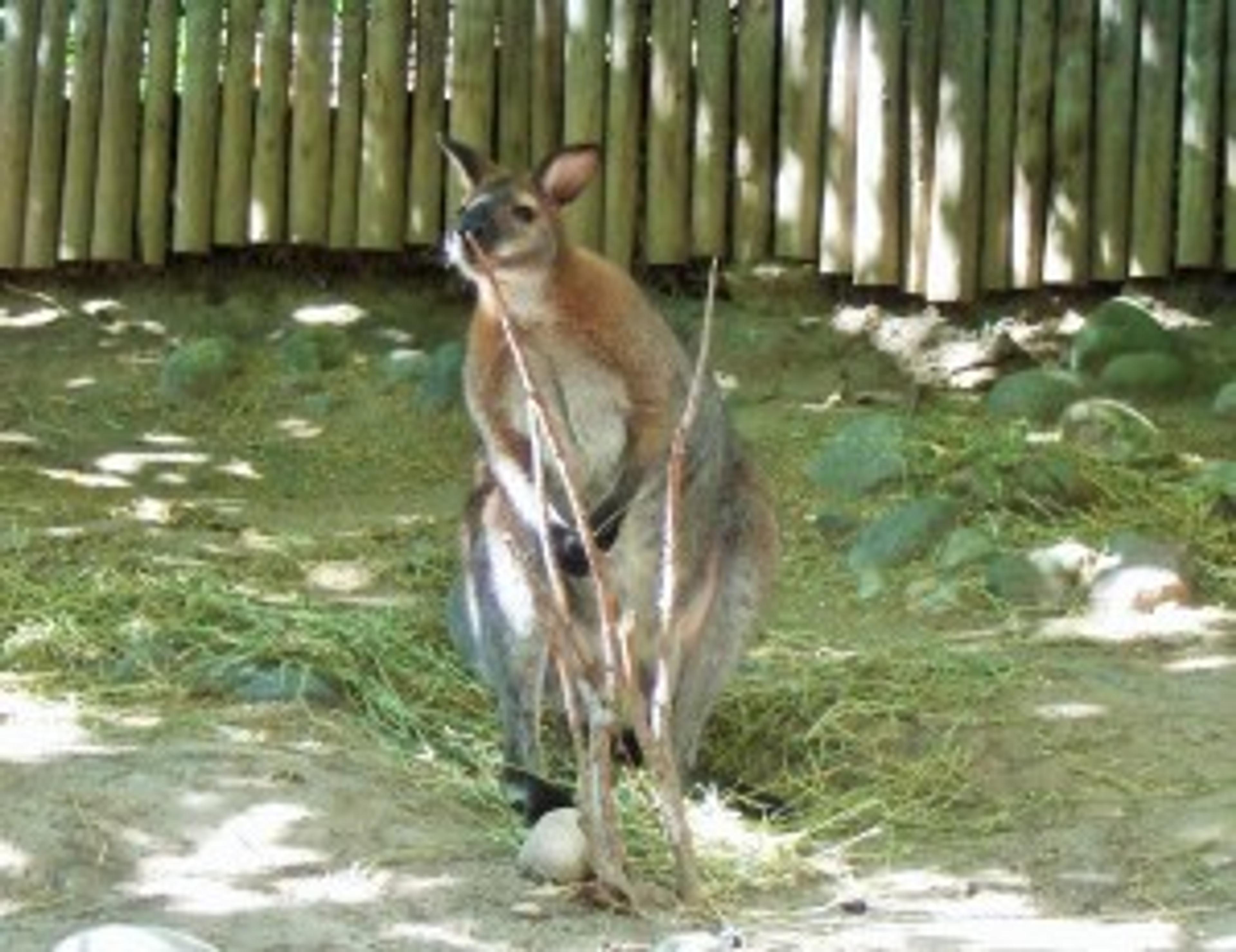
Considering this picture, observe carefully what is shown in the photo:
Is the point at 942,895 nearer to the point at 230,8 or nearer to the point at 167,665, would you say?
the point at 167,665

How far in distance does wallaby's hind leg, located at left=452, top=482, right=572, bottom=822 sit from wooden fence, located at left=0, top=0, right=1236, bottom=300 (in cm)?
407

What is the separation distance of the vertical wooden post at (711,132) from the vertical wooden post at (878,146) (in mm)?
520

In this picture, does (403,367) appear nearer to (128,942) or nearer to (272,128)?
(272,128)

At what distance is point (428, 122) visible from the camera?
37.0 feet

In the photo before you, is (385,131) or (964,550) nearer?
(964,550)

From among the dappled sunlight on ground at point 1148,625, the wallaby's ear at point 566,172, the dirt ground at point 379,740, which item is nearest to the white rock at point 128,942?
the dirt ground at point 379,740

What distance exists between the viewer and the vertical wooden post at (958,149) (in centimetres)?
1087

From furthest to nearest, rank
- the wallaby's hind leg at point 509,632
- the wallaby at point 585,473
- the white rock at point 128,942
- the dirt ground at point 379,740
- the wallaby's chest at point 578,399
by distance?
the wallaby's chest at point 578,399
the wallaby at point 585,473
the wallaby's hind leg at point 509,632
the dirt ground at point 379,740
the white rock at point 128,942

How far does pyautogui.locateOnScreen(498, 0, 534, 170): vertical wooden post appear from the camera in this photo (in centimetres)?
1120

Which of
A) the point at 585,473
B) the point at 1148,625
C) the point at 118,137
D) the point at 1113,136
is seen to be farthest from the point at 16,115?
the point at 1148,625

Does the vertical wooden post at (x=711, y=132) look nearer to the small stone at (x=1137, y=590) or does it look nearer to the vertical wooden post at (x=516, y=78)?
the vertical wooden post at (x=516, y=78)

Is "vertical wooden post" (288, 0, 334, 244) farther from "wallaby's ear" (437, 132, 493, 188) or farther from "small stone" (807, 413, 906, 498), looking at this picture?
"wallaby's ear" (437, 132, 493, 188)

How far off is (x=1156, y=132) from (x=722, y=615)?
4394 millimetres

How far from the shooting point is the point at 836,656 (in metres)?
7.99
